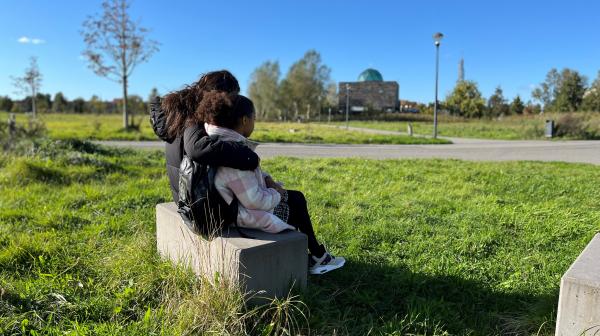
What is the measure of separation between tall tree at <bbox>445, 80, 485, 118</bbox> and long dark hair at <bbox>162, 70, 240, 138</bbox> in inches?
2324

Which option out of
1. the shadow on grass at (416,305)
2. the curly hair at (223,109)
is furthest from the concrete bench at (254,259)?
the curly hair at (223,109)

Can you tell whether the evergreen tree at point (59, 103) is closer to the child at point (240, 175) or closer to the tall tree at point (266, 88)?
the tall tree at point (266, 88)

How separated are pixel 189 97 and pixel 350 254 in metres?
2.02

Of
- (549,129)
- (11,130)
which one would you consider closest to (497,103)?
(549,129)

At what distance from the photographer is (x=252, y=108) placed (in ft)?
9.00

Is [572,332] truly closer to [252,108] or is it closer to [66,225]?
[252,108]

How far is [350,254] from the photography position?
151 inches

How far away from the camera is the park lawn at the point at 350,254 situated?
2619 mm

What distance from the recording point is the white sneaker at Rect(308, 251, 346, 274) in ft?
10.5

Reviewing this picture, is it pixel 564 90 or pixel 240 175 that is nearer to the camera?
pixel 240 175

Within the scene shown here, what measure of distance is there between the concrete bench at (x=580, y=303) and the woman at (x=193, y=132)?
191cm

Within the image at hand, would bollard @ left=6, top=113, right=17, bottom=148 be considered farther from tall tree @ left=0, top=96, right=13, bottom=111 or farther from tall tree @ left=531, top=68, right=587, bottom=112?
tall tree @ left=0, top=96, right=13, bottom=111

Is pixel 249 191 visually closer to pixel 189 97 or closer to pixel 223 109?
pixel 223 109

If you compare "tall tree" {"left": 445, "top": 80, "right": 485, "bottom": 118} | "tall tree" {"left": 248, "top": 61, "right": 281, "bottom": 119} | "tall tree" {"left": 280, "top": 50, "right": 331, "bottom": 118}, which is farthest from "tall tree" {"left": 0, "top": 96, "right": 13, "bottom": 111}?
"tall tree" {"left": 445, "top": 80, "right": 485, "bottom": 118}
